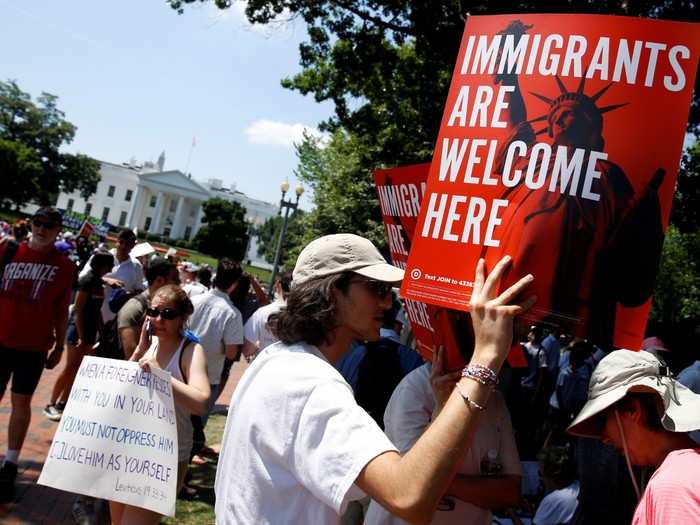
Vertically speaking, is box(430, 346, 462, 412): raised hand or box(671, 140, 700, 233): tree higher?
box(671, 140, 700, 233): tree

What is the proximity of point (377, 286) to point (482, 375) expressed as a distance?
1.97 ft

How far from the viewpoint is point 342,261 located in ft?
6.89

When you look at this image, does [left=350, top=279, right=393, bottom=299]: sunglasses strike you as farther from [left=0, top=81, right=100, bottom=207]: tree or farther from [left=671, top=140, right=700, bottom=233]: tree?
[left=0, top=81, right=100, bottom=207]: tree

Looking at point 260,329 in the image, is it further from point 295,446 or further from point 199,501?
point 295,446

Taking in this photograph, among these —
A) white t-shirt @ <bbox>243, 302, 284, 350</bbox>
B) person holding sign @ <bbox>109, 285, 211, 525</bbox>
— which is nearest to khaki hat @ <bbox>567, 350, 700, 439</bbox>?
person holding sign @ <bbox>109, 285, 211, 525</bbox>

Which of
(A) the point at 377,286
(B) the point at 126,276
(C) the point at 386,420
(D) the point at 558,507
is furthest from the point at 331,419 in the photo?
(B) the point at 126,276

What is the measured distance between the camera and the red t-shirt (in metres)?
5.37

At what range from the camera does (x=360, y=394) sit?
480 cm

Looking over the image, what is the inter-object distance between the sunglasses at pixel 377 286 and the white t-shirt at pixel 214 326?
429 centimetres

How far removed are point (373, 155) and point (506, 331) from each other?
13.6 m

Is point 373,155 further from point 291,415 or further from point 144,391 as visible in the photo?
point 291,415

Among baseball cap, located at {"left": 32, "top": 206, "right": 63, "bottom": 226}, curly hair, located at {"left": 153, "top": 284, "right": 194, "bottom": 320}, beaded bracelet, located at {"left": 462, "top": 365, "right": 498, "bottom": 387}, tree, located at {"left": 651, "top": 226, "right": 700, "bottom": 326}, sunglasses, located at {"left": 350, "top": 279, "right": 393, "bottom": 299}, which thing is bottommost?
curly hair, located at {"left": 153, "top": 284, "right": 194, "bottom": 320}

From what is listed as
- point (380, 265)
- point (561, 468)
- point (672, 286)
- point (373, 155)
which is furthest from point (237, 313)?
point (672, 286)

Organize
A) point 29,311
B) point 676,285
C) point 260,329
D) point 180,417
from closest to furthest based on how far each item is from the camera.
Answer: point 180,417, point 29,311, point 260,329, point 676,285
